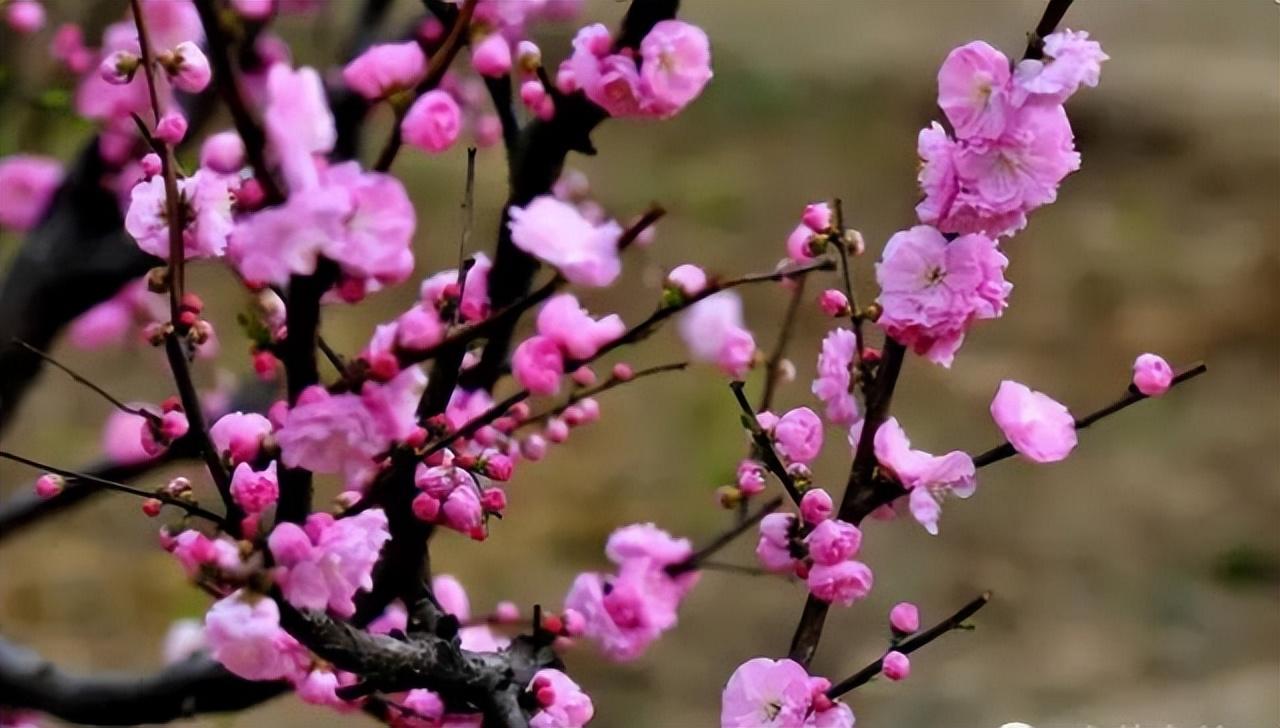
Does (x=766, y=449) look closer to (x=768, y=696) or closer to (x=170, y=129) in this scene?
(x=768, y=696)

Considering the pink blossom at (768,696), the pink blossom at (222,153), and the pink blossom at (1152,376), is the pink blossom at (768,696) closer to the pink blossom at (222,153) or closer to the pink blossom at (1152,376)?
the pink blossom at (1152,376)

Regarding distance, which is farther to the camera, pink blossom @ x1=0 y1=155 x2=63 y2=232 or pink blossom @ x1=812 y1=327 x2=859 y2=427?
pink blossom @ x1=0 y1=155 x2=63 y2=232

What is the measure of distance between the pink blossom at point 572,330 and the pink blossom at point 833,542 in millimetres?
76

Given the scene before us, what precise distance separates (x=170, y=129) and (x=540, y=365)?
100mm

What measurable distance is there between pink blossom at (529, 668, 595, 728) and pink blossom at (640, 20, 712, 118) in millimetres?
151

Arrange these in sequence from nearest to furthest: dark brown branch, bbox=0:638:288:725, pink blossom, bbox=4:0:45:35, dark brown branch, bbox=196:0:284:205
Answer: dark brown branch, bbox=196:0:284:205 → dark brown branch, bbox=0:638:288:725 → pink blossom, bbox=4:0:45:35

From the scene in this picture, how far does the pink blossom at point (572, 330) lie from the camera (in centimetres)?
31

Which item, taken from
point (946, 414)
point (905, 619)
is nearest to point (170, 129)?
point (905, 619)

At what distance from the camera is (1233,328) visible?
1.63 meters

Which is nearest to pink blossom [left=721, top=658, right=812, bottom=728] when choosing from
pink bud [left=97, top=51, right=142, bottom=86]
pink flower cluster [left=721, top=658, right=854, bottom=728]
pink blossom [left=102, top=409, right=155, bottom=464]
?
pink flower cluster [left=721, top=658, right=854, bottom=728]

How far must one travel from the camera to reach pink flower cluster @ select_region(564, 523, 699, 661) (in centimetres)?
42

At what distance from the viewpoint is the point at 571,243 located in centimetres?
28

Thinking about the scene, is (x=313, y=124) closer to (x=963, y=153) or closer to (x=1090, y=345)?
(x=963, y=153)

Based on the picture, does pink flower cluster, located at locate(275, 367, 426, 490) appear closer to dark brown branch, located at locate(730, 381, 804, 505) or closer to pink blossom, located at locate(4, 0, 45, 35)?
dark brown branch, located at locate(730, 381, 804, 505)
